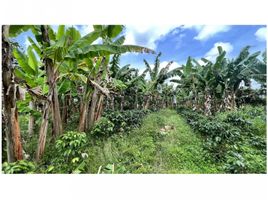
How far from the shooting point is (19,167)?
2.22 metres

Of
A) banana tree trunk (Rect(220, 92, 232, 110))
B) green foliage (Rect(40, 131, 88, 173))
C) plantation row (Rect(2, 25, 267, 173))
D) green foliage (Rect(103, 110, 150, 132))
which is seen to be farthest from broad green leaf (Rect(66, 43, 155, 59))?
banana tree trunk (Rect(220, 92, 232, 110))

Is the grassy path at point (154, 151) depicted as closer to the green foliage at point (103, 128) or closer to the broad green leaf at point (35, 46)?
the green foliage at point (103, 128)

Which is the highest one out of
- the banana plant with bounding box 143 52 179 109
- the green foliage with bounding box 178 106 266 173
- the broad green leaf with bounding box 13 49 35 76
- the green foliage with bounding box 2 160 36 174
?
the broad green leaf with bounding box 13 49 35 76

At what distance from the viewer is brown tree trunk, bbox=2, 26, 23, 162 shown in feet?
7.07

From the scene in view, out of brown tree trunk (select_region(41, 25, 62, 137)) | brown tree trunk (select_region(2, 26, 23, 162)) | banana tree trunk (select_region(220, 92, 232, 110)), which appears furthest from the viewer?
banana tree trunk (select_region(220, 92, 232, 110))

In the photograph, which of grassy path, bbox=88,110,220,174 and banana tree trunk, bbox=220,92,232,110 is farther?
banana tree trunk, bbox=220,92,232,110

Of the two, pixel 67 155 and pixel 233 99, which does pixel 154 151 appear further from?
pixel 233 99

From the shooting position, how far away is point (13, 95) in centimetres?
216

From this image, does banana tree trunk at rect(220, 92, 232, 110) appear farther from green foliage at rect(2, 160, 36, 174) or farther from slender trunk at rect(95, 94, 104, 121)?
green foliage at rect(2, 160, 36, 174)

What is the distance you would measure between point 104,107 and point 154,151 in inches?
27.4

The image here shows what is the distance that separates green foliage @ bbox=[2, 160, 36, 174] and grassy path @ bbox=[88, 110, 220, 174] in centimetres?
53

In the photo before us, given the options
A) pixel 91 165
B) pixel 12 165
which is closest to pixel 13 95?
pixel 12 165
